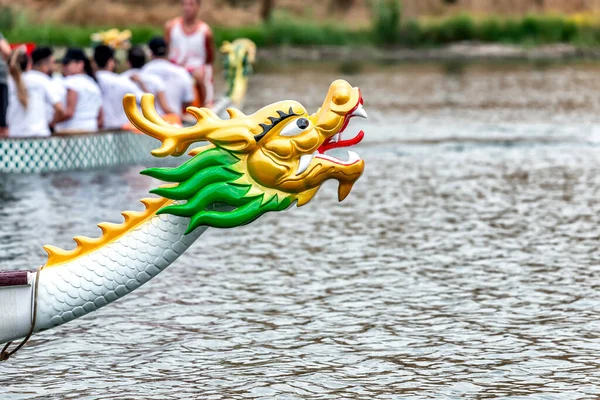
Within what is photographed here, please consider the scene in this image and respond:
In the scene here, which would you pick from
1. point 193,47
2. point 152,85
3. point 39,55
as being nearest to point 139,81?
point 152,85

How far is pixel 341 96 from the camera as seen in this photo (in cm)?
610

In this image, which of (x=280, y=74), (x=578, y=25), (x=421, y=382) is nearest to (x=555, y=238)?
(x=421, y=382)

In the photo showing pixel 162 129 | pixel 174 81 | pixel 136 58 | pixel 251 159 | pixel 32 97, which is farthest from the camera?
pixel 136 58

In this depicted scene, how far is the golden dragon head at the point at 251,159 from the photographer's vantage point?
19.7ft

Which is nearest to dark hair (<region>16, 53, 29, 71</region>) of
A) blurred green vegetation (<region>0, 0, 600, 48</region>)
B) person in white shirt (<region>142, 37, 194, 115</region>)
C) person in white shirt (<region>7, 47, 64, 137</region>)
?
person in white shirt (<region>7, 47, 64, 137</region>)

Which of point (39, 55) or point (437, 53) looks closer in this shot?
point (39, 55)

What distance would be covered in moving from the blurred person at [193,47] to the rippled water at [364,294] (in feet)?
7.67

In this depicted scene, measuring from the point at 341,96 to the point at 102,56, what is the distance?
1082 centimetres

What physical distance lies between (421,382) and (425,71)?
31.6 metres

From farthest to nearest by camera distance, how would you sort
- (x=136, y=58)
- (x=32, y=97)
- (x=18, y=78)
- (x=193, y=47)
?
(x=193, y=47)
(x=136, y=58)
(x=32, y=97)
(x=18, y=78)

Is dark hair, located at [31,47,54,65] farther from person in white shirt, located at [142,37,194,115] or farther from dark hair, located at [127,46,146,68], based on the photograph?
dark hair, located at [127,46,146,68]

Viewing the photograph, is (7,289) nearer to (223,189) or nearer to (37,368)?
(223,189)

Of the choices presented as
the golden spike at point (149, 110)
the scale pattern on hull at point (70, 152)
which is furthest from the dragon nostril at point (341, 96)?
the scale pattern on hull at point (70, 152)

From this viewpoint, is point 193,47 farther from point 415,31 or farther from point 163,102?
point 415,31
